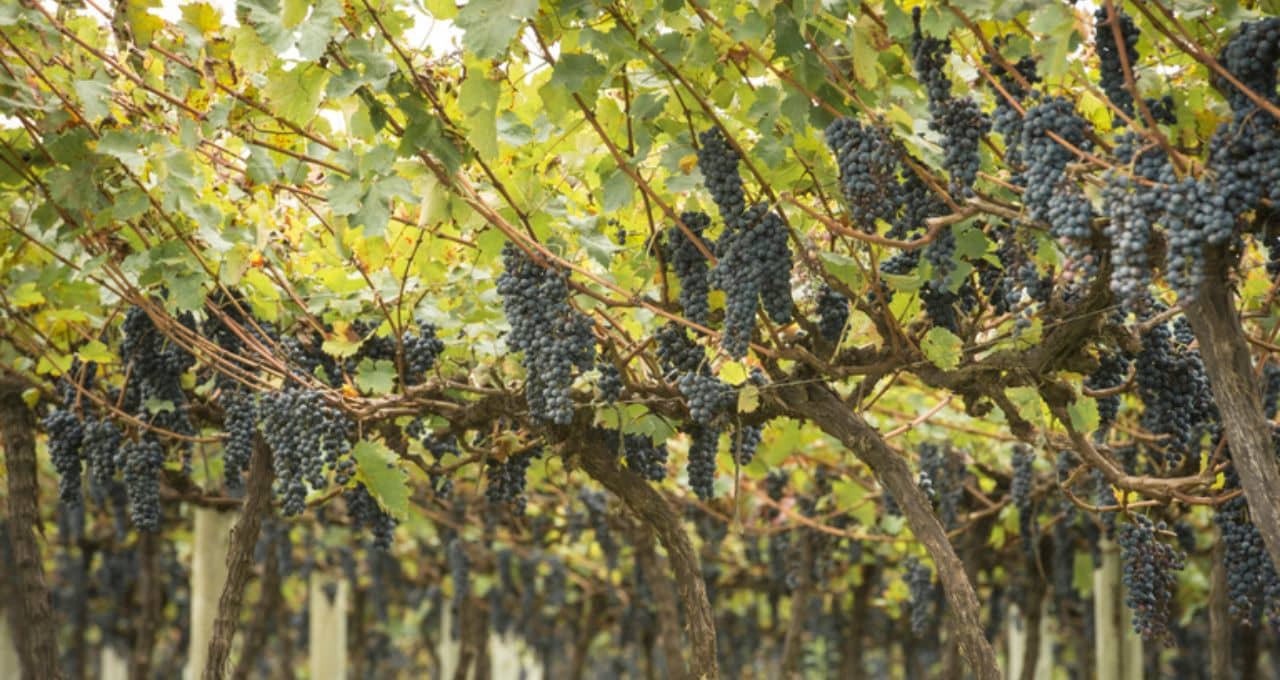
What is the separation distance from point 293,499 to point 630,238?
180 centimetres

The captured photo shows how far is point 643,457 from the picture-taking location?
6.50m

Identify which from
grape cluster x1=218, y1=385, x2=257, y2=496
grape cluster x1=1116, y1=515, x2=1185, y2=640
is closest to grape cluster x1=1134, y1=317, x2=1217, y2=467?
grape cluster x1=1116, y1=515, x2=1185, y2=640

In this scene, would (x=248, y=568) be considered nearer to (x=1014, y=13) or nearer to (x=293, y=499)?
(x=293, y=499)

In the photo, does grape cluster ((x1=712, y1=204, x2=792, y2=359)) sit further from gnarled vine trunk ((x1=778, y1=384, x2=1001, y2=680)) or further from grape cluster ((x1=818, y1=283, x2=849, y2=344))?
gnarled vine trunk ((x1=778, y1=384, x2=1001, y2=680))

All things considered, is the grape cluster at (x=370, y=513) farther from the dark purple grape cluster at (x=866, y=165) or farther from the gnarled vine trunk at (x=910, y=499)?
the dark purple grape cluster at (x=866, y=165)

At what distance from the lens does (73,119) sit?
479 cm

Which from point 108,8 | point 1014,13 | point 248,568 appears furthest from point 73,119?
point 1014,13

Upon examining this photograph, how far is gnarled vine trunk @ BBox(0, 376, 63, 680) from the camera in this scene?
687cm

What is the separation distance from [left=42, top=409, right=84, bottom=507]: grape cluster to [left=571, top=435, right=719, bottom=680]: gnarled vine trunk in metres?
2.62

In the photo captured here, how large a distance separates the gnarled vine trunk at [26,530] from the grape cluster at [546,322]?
357 centimetres

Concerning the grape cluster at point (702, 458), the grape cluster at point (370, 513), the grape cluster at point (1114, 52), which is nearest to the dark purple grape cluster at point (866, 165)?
the grape cluster at point (1114, 52)

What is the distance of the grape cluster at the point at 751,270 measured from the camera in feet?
13.1

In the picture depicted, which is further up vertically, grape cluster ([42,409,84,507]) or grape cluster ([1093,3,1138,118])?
grape cluster ([1093,3,1138,118])

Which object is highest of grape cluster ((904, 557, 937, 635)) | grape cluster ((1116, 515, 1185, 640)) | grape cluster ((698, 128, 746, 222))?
grape cluster ((698, 128, 746, 222))
